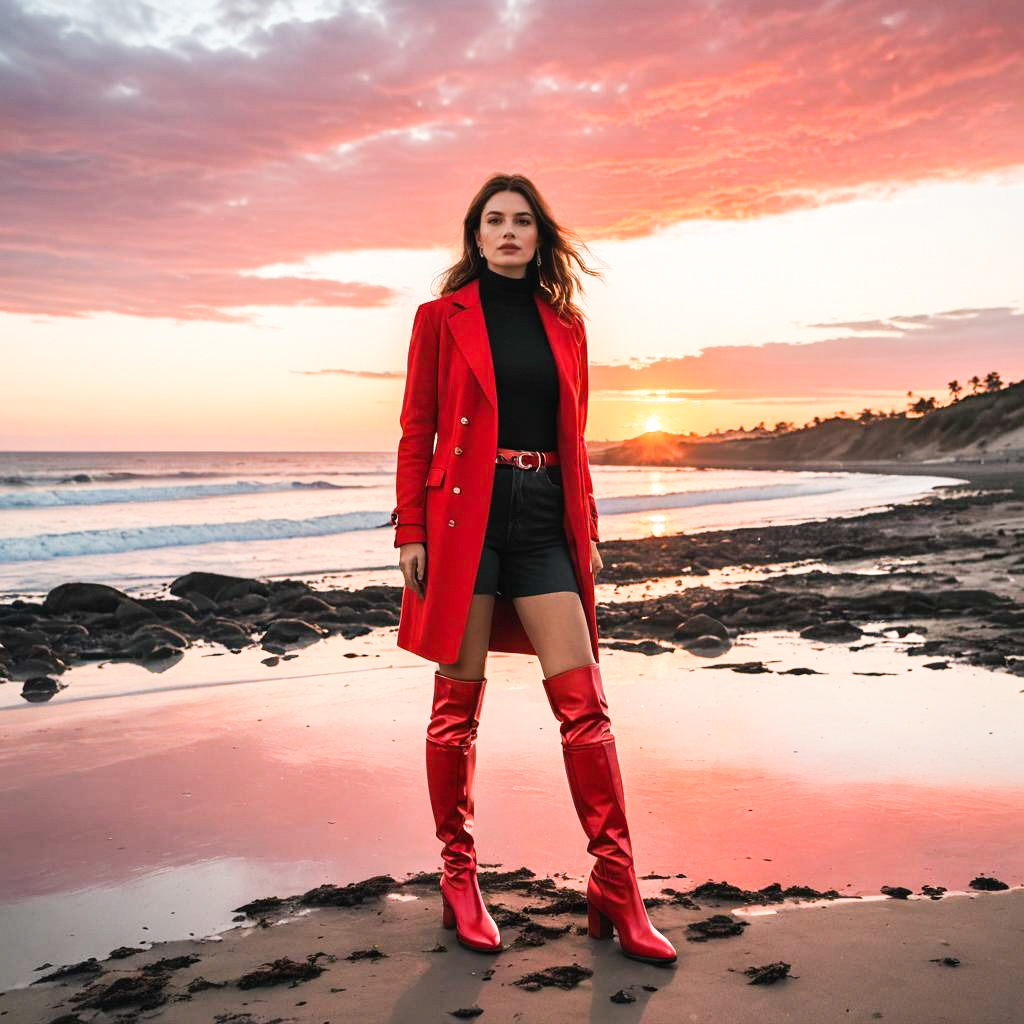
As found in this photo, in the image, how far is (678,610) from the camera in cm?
848

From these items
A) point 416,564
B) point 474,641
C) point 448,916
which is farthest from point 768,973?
point 416,564

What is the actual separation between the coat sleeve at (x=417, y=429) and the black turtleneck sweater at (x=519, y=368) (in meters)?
0.20

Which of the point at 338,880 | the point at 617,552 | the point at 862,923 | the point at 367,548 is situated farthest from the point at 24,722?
the point at 367,548

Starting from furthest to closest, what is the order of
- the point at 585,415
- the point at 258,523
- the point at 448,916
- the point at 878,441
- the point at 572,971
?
the point at 878,441, the point at 258,523, the point at 585,415, the point at 448,916, the point at 572,971

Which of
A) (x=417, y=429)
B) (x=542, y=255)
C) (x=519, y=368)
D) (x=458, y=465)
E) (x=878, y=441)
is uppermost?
(x=542, y=255)

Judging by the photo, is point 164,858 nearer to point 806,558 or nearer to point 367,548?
point 806,558

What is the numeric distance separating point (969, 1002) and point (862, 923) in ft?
1.58

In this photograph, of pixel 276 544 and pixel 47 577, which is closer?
pixel 47 577

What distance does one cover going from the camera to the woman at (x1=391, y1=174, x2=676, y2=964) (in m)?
2.92

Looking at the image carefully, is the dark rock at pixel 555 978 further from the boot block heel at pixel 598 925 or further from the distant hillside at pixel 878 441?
the distant hillside at pixel 878 441

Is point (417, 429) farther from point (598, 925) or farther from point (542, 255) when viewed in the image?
point (598, 925)

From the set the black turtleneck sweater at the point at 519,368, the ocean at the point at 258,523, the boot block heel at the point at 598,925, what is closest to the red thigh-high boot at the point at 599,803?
the boot block heel at the point at 598,925

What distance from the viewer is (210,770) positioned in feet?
14.6

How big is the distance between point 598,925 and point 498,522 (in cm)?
115
